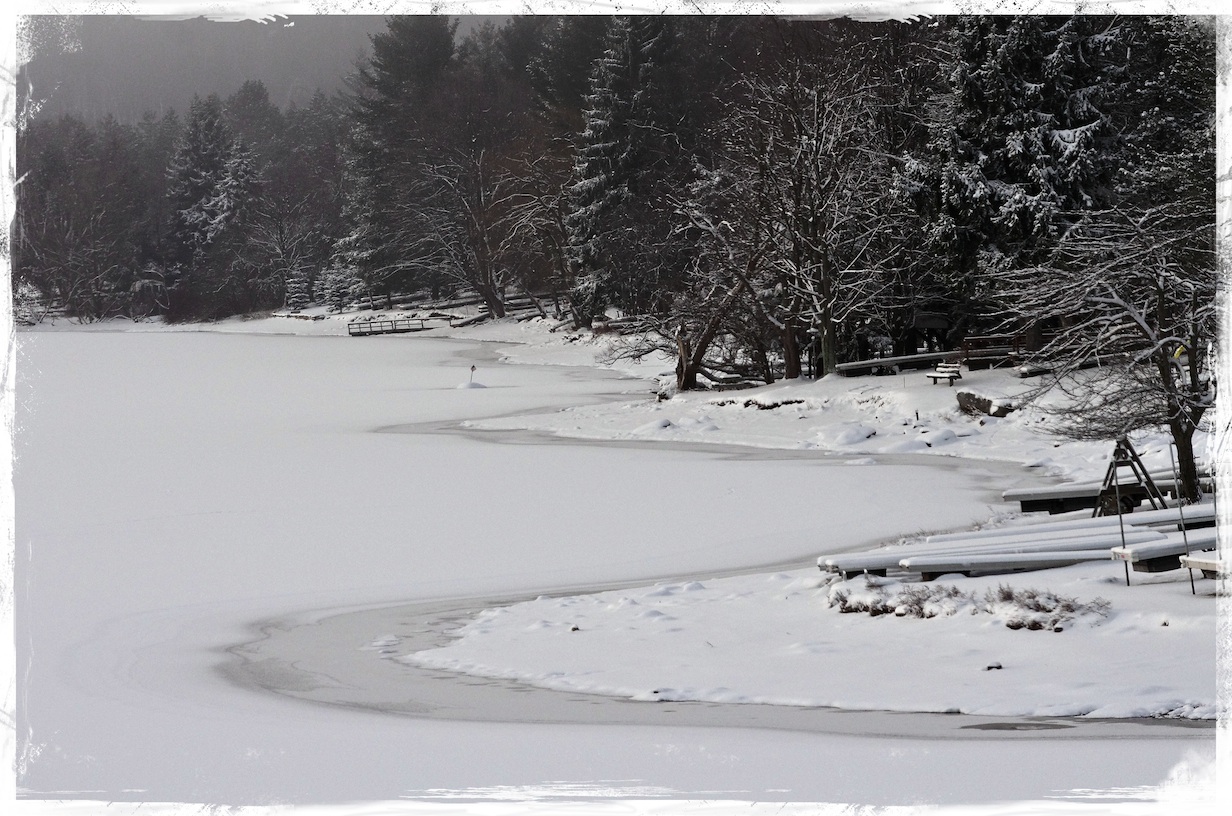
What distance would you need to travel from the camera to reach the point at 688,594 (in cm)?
1091

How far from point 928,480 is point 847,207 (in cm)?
1324

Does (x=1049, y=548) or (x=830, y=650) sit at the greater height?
(x=1049, y=548)

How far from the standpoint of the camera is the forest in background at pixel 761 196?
52.2ft

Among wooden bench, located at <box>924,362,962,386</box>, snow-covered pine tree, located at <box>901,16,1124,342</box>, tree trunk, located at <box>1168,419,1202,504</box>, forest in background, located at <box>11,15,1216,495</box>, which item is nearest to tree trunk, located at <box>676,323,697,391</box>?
forest in background, located at <box>11,15,1216,495</box>

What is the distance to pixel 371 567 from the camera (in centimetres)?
1289

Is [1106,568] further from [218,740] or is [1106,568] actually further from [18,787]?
[18,787]

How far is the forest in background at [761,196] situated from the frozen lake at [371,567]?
253cm

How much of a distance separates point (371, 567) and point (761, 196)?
1899 centimetres

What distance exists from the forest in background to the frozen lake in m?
2.53

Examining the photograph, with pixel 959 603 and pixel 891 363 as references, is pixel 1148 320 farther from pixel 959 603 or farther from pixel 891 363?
pixel 891 363

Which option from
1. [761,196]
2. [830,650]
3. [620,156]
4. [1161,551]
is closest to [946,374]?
[761,196]

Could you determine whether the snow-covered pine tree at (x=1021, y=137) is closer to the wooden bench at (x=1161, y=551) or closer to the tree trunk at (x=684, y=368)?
the tree trunk at (x=684, y=368)

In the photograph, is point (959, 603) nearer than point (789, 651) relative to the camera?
No

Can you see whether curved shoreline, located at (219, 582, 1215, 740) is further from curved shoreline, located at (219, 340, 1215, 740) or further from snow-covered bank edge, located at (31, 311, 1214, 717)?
snow-covered bank edge, located at (31, 311, 1214, 717)
